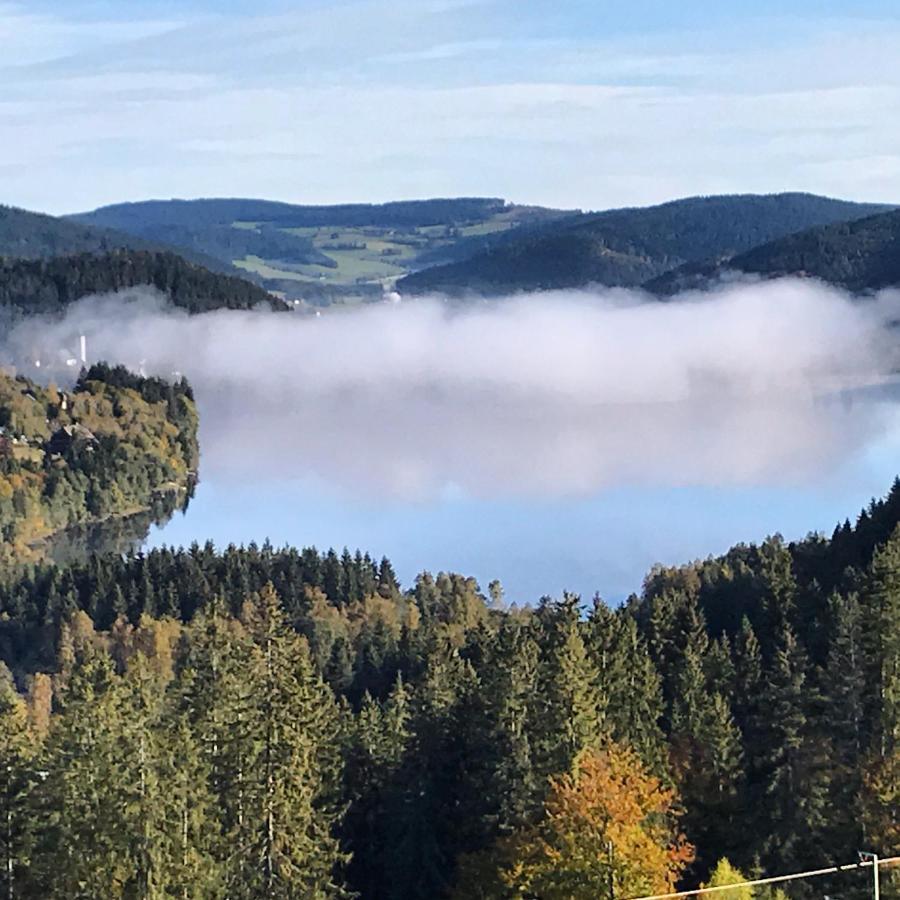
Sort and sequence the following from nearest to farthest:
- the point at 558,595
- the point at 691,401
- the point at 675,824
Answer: the point at 675,824, the point at 558,595, the point at 691,401

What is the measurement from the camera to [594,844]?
2130 centimetres

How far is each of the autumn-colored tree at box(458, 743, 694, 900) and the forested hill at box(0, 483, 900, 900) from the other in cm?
3

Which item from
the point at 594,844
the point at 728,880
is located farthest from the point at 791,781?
the point at 594,844

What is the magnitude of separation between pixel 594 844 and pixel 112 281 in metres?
154

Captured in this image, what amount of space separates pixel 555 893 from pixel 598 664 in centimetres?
647

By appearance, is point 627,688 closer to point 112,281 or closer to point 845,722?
point 845,722

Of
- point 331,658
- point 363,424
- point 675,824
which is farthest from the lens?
point 363,424

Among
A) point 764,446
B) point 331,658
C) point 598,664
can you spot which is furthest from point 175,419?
point 598,664

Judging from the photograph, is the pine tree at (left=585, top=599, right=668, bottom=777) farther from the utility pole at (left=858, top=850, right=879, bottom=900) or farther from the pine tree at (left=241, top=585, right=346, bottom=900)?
the utility pole at (left=858, top=850, right=879, bottom=900)

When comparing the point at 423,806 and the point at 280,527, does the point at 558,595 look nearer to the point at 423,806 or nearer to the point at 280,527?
the point at 280,527

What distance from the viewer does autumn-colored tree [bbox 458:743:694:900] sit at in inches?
828

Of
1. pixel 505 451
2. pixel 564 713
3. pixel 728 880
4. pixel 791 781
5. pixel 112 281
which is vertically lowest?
pixel 505 451

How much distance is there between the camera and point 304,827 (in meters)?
21.7

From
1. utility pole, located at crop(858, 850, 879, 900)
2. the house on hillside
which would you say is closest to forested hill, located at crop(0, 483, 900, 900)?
utility pole, located at crop(858, 850, 879, 900)
